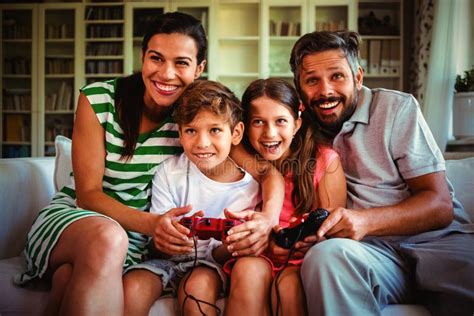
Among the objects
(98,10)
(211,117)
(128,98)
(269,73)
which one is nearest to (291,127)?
(211,117)

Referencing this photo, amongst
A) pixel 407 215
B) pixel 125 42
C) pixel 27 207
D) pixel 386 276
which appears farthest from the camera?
pixel 125 42

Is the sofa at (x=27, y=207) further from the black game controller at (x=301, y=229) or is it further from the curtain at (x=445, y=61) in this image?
the curtain at (x=445, y=61)

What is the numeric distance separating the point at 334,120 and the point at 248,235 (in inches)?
19.4

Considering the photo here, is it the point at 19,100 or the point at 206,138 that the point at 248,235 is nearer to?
the point at 206,138

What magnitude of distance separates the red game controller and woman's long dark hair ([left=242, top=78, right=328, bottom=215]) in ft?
0.87

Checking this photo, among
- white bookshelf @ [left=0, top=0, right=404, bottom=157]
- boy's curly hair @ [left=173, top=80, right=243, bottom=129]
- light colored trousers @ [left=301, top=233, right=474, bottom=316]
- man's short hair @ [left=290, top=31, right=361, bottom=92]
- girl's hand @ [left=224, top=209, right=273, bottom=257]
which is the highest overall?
white bookshelf @ [left=0, top=0, right=404, bottom=157]

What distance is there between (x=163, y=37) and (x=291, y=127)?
17.9 inches

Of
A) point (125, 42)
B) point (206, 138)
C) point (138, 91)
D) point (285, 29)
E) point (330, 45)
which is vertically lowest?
point (206, 138)

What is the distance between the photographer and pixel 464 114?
3.10 m

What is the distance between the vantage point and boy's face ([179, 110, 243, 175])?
1.32m

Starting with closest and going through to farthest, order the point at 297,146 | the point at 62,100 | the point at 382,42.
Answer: the point at 297,146 < the point at 382,42 < the point at 62,100

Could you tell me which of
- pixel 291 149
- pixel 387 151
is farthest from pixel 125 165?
pixel 387 151

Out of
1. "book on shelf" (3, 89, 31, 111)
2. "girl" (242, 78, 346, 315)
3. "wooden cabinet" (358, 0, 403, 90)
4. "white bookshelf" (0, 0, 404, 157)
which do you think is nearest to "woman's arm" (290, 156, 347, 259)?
"girl" (242, 78, 346, 315)

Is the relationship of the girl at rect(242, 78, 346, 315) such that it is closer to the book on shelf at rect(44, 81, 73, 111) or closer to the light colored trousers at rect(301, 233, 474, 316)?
the light colored trousers at rect(301, 233, 474, 316)
